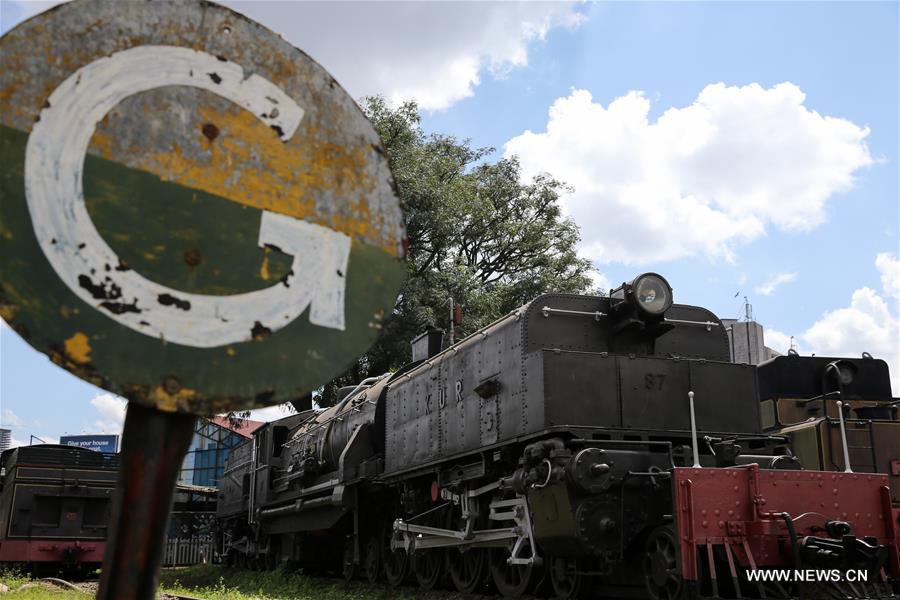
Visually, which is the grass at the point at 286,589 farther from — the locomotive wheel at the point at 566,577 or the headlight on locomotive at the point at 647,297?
the headlight on locomotive at the point at 647,297

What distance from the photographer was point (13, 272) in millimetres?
1663

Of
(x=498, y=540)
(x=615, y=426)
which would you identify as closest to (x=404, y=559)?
(x=498, y=540)

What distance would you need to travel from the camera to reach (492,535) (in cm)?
916

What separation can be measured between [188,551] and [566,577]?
2313 centimetres

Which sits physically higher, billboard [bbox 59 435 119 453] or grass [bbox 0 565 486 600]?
billboard [bbox 59 435 119 453]

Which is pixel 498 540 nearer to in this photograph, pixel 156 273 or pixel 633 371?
pixel 633 371

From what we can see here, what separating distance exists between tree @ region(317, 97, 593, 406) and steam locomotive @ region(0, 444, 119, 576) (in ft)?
25.0

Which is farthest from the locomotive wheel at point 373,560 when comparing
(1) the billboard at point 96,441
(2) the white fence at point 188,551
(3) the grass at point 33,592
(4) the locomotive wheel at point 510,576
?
(1) the billboard at point 96,441

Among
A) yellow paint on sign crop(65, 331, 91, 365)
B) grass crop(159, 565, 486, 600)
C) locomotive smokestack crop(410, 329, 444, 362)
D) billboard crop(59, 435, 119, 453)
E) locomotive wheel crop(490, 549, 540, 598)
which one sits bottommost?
grass crop(159, 565, 486, 600)

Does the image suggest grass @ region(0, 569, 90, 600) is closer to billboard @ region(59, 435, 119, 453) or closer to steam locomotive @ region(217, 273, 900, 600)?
steam locomotive @ region(217, 273, 900, 600)

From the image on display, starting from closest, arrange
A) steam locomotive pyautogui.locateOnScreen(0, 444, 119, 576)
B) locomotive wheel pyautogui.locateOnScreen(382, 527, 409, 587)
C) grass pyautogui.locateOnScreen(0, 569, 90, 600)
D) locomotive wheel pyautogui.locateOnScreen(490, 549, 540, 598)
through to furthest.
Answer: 1. locomotive wheel pyautogui.locateOnScreen(490, 549, 540, 598)
2. grass pyautogui.locateOnScreen(0, 569, 90, 600)
3. locomotive wheel pyautogui.locateOnScreen(382, 527, 409, 587)
4. steam locomotive pyautogui.locateOnScreen(0, 444, 119, 576)

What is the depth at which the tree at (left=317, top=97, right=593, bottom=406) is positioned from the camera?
23797 millimetres

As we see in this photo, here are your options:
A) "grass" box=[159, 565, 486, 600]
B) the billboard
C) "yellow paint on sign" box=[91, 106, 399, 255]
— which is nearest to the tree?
"grass" box=[159, 565, 486, 600]

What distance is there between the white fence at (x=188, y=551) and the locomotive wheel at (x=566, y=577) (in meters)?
21.8
